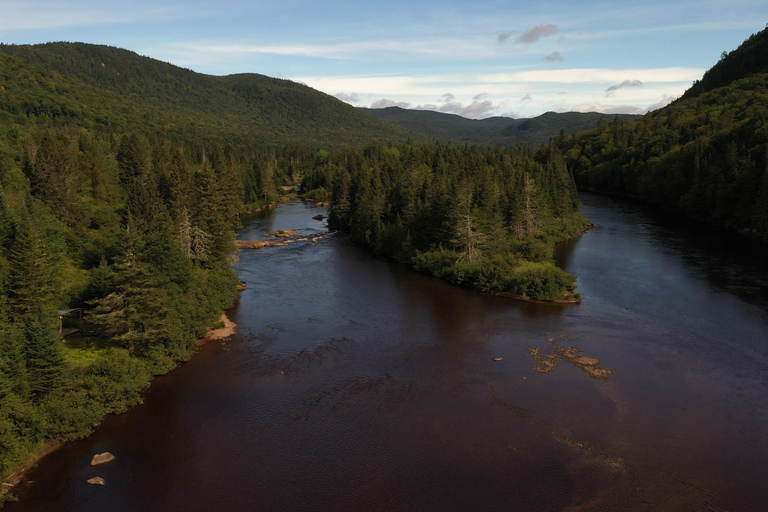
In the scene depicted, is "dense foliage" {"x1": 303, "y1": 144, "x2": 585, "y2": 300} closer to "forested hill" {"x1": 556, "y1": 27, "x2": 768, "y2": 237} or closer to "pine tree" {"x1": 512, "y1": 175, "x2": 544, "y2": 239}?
"pine tree" {"x1": 512, "y1": 175, "x2": 544, "y2": 239}

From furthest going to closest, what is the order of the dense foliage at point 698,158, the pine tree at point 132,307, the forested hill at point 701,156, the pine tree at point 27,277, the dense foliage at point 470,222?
the forested hill at point 701,156 → the dense foliage at point 698,158 → the dense foliage at point 470,222 → the pine tree at point 132,307 → the pine tree at point 27,277

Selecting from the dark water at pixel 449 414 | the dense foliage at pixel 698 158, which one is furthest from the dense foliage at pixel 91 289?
the dense foliage at pixel 698 158

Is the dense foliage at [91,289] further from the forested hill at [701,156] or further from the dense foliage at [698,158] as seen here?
the dense foliage at [698,158]

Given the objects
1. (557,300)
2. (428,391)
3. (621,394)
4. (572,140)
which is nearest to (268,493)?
(428,391)

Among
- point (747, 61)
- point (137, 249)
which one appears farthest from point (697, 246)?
point (747, 61)

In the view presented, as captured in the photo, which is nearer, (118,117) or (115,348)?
(115,348)

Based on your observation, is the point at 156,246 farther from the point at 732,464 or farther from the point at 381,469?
the point at 732,464
